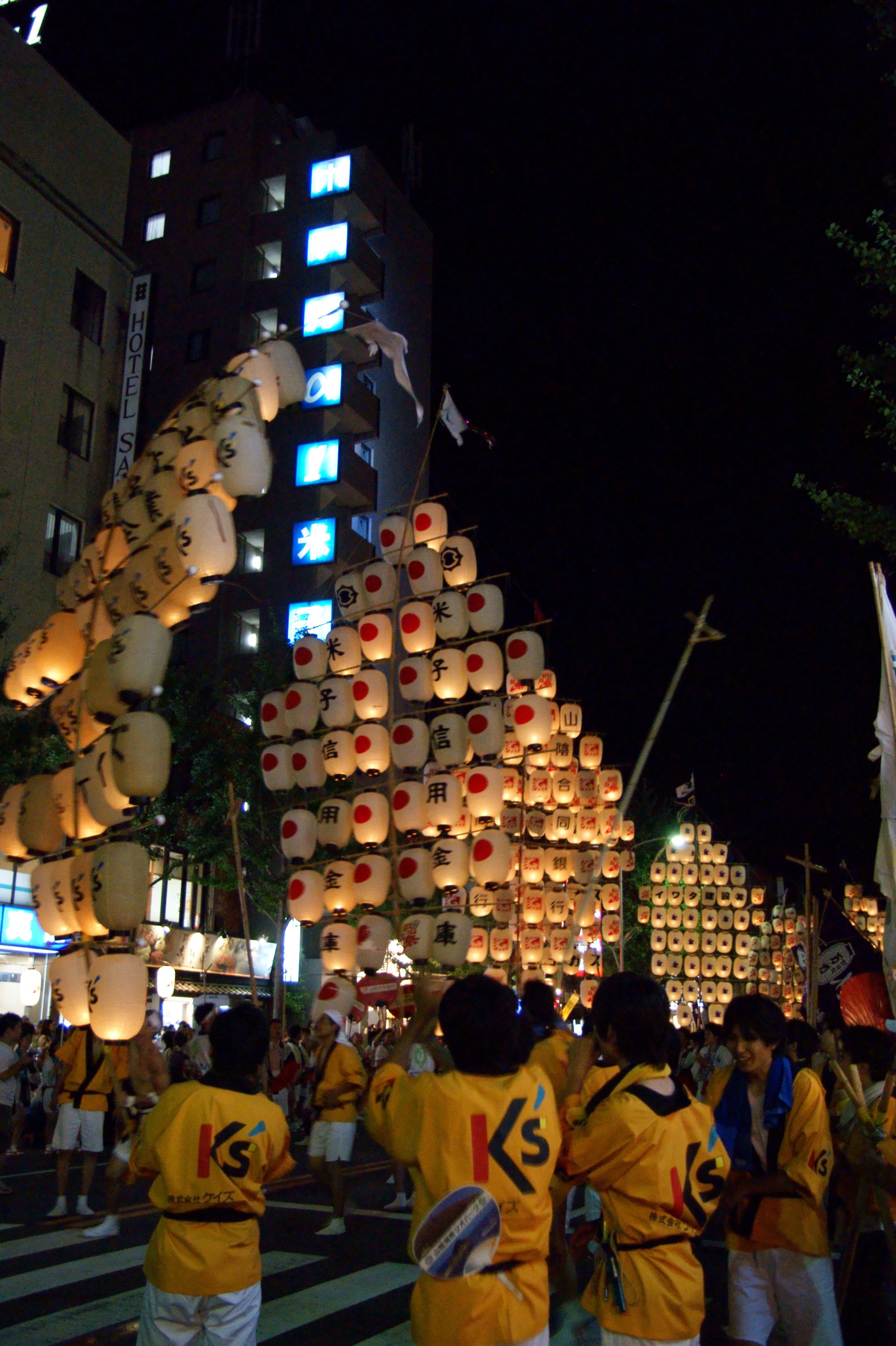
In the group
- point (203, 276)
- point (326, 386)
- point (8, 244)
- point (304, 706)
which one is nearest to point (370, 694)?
point (304, 706)

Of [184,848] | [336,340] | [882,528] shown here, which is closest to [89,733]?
[882,528]

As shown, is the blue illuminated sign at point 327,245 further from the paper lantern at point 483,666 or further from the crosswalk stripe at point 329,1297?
the crosswalk stripe at point 329,1297

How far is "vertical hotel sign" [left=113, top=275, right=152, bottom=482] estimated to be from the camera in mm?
25125

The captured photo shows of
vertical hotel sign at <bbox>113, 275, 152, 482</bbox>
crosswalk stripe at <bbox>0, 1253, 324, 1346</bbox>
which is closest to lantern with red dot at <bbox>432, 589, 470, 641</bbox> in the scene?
crosswalk stripe at <bbox>0, 1253, 324, 1346</bbox>

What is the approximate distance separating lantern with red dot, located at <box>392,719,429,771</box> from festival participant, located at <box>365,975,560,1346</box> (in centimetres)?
1208

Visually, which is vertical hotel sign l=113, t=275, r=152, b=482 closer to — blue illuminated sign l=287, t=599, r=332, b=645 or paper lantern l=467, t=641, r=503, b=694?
blue illuminated sign l=287, t=599, r=332, b=645

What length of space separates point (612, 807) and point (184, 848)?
11.1m

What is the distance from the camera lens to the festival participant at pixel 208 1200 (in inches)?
153

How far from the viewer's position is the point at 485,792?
16.3 metres

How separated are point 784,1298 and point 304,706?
12.4m

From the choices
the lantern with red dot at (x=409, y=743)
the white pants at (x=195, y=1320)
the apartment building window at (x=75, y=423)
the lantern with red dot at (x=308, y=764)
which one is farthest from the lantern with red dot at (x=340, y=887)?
the apartment building window at (x=75, y=423)

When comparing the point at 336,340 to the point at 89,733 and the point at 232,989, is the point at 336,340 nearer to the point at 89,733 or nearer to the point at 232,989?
the point at 232,989

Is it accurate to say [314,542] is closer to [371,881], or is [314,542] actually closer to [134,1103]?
[371,881]

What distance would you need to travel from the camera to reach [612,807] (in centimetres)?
2433
